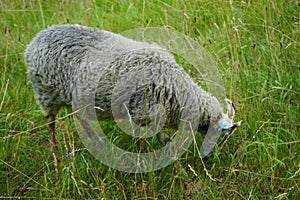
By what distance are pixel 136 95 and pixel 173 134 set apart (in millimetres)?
438

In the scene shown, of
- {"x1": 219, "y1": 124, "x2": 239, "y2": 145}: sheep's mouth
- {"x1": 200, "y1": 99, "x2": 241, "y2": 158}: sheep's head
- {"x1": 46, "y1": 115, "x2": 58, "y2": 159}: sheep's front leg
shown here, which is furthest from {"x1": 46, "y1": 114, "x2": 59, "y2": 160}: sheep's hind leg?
{"x1": 219, "y1": 124, "x2": 239, "y2": 145}: sheep's mouth

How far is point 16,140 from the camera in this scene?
11.5ft

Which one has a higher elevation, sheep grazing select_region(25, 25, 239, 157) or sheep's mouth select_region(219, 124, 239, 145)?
sheep grazing select_region(25, 25, 239, 157)

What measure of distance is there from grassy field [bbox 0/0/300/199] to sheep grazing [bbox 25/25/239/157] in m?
0.27

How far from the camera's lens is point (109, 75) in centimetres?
341

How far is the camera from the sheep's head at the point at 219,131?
11.0ft

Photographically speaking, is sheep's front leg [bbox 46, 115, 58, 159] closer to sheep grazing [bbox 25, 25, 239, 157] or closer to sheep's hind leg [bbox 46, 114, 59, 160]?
sheep's hind leg [bbox 46, 114, 59, 160]

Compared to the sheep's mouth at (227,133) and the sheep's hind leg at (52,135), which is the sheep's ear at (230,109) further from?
the sheep's hind leg at (52,135)

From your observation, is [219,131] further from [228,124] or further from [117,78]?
[117,78]

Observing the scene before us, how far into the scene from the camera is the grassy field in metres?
3.08

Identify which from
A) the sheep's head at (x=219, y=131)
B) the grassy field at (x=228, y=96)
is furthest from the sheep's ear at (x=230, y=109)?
the grassy field at (x=228, y=96)

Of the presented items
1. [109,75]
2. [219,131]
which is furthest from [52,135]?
[219,131]

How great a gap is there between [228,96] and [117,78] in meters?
0.91

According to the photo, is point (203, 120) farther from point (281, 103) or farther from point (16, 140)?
point (16, 140)
